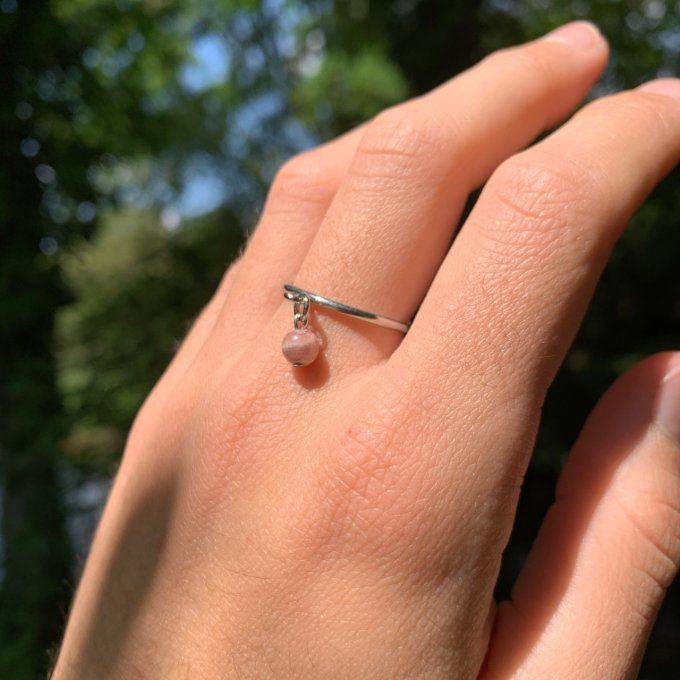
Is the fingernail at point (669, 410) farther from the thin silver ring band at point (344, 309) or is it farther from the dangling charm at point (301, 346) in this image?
the dangling charm at point (301, 346)

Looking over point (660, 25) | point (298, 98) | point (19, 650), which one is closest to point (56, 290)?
point (19, 650)

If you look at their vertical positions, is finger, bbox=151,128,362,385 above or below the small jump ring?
above

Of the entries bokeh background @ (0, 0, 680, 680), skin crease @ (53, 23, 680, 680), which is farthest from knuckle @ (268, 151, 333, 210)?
bokeh background @ (0, 0, 680, 680)

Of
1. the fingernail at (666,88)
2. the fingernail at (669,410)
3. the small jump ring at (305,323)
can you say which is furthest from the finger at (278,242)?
the fingernail at (669,410)

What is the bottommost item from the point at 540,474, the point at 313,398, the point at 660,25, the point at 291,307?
the point at 540,474

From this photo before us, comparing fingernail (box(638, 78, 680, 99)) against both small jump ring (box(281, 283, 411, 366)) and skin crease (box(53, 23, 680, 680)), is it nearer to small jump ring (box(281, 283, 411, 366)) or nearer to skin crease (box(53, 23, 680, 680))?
skin crease (box(53, 23, 680, 680))

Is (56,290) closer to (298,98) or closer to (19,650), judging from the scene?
(19,650)

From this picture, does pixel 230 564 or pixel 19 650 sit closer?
pixel 230 564
